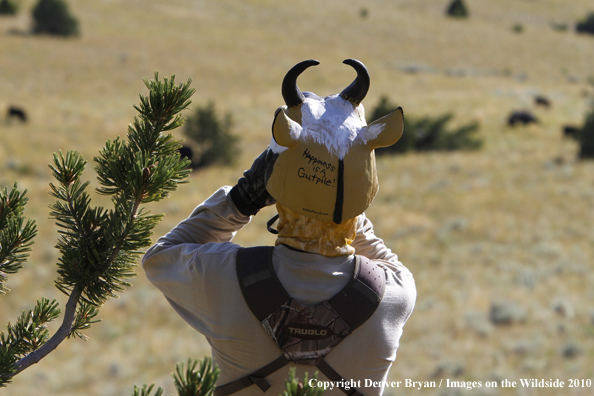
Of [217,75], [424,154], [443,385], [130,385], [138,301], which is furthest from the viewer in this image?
[217,75]

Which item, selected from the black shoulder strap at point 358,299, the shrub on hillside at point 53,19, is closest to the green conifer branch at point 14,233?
the black shoulder strap at point 358,299

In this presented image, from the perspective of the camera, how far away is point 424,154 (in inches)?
774

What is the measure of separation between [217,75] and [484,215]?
23665mm

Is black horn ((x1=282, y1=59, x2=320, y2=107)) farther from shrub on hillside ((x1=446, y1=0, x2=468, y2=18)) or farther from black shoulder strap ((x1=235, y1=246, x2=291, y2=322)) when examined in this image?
shrub on hillside ((x1=446, y1=0, x2=468, y2=18))

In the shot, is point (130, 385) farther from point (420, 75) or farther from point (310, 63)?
point (420, 75)

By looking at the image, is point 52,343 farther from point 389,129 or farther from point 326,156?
point 389,129

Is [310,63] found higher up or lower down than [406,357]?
higher up

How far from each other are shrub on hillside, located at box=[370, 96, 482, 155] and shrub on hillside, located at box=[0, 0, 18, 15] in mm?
31923

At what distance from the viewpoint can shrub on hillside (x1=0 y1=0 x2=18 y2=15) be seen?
39.9 m

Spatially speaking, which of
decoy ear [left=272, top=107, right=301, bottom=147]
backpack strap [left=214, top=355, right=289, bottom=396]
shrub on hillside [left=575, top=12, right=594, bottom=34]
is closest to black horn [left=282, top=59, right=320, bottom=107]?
decoy ear [left=272, top=107, right=301, bottom=147]

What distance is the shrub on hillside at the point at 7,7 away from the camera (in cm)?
3994

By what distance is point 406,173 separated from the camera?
672 inches

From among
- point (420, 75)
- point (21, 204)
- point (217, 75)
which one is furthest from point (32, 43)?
point (21, 204)

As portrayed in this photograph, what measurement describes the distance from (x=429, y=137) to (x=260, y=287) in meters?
20.7
